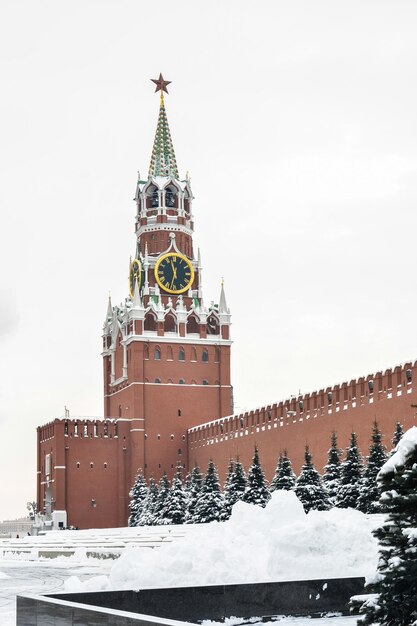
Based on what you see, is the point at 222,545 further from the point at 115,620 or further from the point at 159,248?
the point at 159,248

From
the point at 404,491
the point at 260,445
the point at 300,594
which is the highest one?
the point at 260,445

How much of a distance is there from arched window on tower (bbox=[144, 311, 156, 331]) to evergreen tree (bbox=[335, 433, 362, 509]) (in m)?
32.9

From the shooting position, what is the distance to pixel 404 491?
856cm

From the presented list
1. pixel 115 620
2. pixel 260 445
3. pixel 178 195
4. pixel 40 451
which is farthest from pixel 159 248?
pixel 115 620

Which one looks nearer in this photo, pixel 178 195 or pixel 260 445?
pixel 260 445

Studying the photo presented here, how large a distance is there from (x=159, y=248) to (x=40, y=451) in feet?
52.6

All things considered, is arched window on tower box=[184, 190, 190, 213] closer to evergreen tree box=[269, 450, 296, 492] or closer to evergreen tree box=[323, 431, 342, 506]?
evergreen tree box=[269, 450, 296, 492]

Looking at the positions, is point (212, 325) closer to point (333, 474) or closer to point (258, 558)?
point (333, 474)

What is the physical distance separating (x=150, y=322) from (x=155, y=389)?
16.0ft

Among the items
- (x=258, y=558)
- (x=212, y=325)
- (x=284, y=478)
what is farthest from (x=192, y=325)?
(x=258, y=558)

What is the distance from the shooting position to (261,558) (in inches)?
628

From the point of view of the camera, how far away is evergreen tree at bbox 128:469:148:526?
5869 cm

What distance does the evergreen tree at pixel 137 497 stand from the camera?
5869 cm

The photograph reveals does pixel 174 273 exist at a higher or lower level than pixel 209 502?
higher
